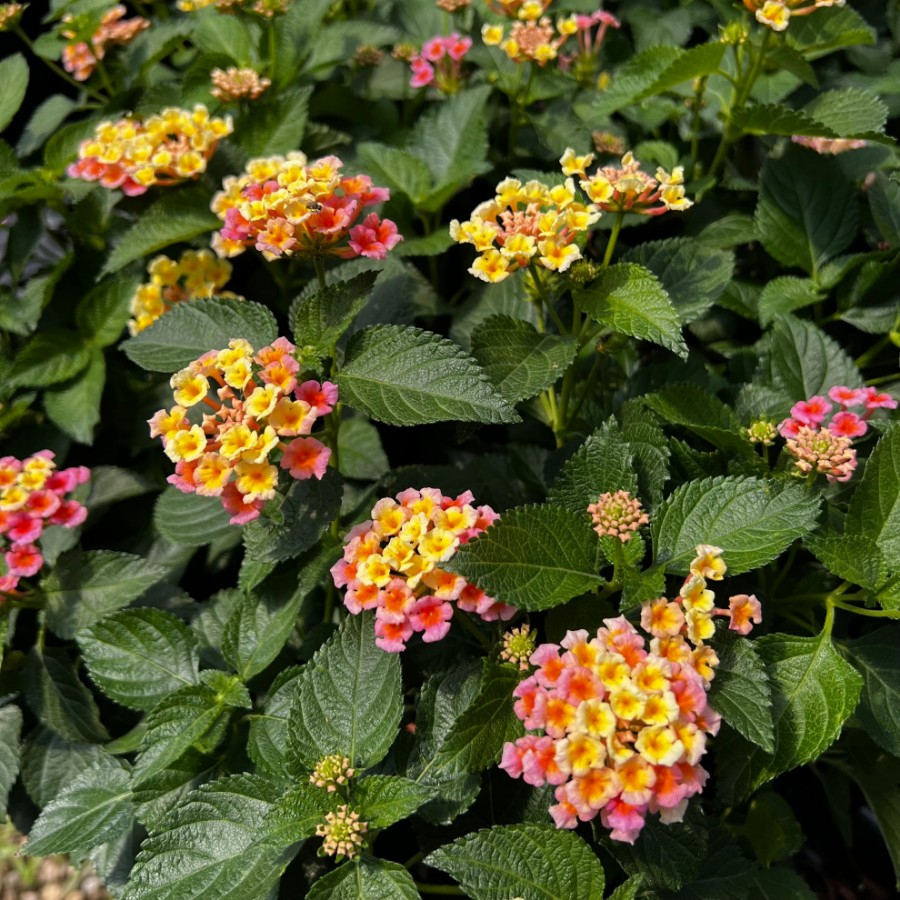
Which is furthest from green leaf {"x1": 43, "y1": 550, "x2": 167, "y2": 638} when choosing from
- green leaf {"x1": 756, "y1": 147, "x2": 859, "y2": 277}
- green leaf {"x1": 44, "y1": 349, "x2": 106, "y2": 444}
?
green leaf {"x1": 756, "y1": 147, "x2": 859, "y2": 277}

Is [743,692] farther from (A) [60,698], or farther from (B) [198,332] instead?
(A) [60,698]

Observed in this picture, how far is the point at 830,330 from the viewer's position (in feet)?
5.49

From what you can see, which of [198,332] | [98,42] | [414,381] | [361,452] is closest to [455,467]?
[361,452]

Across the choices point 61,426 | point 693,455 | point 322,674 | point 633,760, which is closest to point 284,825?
point 322,674

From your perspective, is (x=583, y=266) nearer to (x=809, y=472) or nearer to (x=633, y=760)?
(x=809, y=472)

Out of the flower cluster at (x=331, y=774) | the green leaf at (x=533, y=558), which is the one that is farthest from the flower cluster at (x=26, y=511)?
the green leaf at (x=533, y=558)

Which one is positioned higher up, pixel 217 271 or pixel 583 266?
pixel 583 266

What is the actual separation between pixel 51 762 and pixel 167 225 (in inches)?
35.2

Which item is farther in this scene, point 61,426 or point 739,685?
point 61,426

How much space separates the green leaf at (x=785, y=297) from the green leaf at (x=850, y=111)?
9.6 inches

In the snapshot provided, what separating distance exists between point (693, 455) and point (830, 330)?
0.65 m

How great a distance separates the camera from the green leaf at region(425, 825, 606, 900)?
94cm

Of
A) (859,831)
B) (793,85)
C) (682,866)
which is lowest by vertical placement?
(859,831)

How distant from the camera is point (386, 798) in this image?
0.98 meters
